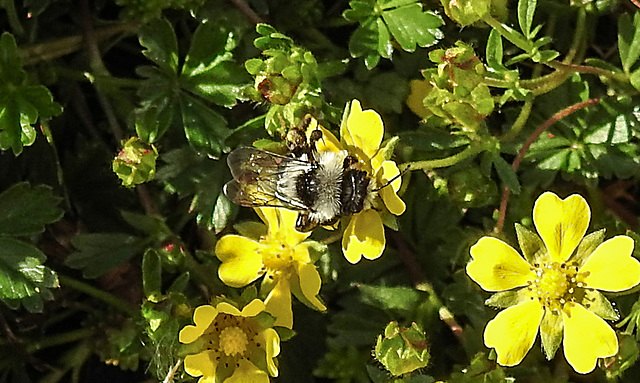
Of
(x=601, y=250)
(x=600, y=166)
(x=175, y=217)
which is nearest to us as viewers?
(x=601, y=250)

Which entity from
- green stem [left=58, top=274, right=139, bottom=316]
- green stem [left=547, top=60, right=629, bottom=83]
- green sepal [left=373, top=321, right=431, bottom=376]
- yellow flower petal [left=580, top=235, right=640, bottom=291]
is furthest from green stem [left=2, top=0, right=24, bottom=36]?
yellow flower petal [left=580, top=235, right=640, bottom=291]

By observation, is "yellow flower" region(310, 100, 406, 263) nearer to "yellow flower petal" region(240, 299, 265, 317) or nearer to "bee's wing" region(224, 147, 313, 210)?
"bee's wing" region(224, 147, 313, 210)

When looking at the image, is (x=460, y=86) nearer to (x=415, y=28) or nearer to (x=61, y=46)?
(x=415, y=28)

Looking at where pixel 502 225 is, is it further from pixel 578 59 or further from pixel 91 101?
pixel 91 101

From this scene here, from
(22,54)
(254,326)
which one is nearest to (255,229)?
(254,326)

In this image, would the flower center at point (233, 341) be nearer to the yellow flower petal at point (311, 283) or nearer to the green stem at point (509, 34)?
the yellow flower petal at point (311, 283)

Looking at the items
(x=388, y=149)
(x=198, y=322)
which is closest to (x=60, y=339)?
(x=198, y=322)
